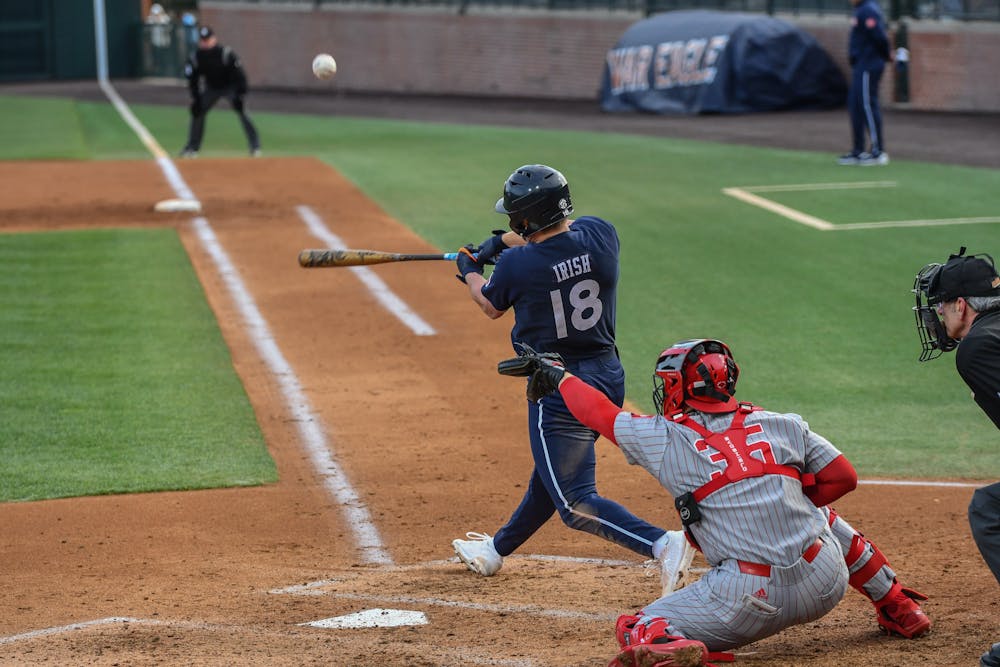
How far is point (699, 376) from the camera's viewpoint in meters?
4.93

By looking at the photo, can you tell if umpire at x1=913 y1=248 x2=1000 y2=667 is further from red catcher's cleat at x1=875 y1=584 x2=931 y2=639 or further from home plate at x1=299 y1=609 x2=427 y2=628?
home plate at x1=299 y1=609 x2=427 y2=628

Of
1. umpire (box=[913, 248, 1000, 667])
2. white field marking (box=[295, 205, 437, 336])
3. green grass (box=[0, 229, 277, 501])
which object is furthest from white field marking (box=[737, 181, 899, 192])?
umpire (box=[913, 248, 1000, 667])

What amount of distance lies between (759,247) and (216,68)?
38.0 ft

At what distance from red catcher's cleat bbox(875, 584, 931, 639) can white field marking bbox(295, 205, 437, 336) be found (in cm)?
657

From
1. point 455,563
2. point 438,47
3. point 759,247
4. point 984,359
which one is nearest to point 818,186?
point 759,247

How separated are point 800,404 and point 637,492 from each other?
2092mm

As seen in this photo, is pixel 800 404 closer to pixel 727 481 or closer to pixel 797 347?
pixel 797 347

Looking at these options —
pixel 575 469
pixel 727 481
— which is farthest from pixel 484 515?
pixel 727 481

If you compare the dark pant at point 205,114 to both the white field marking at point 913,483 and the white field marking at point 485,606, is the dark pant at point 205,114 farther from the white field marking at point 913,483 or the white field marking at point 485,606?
the white field marking at point 485,606

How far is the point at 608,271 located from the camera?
19.7ft

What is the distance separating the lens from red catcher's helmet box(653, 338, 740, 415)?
4926 mm

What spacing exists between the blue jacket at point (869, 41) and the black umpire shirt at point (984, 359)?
14.8 meters

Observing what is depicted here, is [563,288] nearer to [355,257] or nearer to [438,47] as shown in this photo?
[355,257]

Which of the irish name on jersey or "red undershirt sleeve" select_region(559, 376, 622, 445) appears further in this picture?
the irish name on jersey
